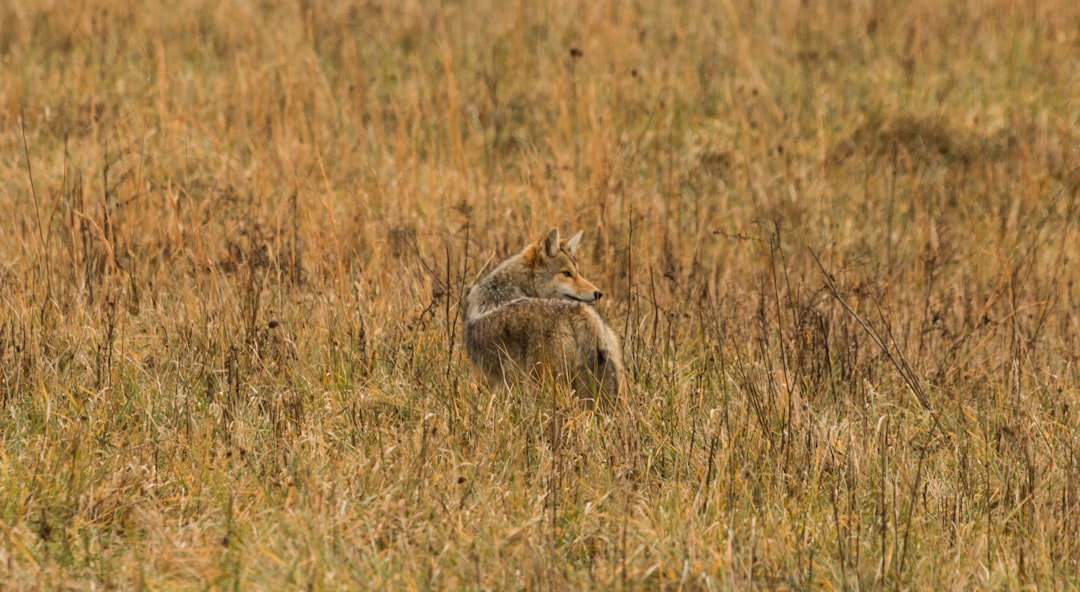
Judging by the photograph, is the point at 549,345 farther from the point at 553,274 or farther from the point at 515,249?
the point at 515,249

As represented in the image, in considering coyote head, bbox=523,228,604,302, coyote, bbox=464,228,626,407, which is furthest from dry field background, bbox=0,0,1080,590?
coyote head, bbox=523,228,604,302

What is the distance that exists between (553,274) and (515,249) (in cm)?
150

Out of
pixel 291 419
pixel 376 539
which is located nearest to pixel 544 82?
pixel 291 419

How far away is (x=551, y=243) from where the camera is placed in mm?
6207

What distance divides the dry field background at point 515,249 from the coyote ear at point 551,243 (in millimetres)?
412

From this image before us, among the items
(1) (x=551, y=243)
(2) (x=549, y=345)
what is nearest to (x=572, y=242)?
(1) (x=551, y=243)

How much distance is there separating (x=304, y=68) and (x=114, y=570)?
7499 mm

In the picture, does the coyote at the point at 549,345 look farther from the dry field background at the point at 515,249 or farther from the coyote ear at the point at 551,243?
the coyote ear at the point at 551,243

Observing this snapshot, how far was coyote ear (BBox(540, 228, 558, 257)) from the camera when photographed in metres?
6.15

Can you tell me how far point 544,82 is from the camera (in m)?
10.9

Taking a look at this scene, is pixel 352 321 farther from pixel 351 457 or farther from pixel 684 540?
pixel 684 540

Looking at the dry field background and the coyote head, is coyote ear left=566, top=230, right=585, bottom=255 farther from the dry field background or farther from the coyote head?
the dry field background

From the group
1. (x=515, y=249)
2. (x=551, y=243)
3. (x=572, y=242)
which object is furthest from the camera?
(x=515, y=249)

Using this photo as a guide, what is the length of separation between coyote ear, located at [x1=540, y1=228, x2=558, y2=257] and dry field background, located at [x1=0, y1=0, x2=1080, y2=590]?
0.41 m
